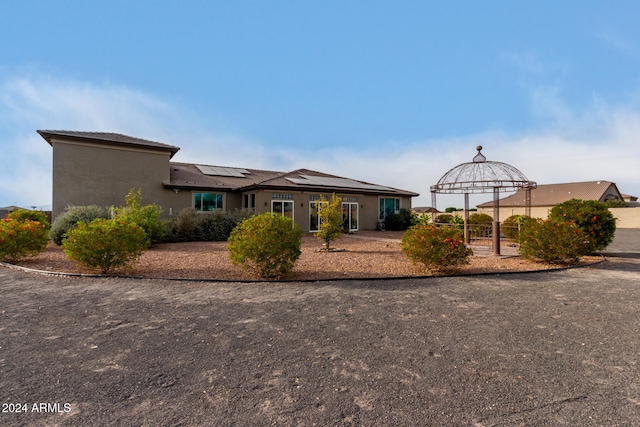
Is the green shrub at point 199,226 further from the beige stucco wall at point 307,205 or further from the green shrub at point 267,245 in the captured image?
the green shrub at point 267,245

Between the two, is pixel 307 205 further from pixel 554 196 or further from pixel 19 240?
pixel 554 196

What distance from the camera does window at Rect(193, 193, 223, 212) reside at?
66.4 feet

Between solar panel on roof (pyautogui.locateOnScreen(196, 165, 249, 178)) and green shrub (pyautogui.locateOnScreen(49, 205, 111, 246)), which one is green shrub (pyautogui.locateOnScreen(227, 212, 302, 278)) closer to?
green shrub (pyautogui.locateOnScreen(49, 205, 111, 246))

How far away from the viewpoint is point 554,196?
43.9 metres

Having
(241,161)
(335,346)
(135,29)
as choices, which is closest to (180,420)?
(335,346)

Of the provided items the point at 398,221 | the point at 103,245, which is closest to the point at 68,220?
the point at 103,245

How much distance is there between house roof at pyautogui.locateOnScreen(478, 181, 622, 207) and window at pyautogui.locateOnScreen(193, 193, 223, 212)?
3857cm

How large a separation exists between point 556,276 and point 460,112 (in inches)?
350

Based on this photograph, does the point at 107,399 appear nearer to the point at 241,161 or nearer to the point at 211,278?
the point at 211,278

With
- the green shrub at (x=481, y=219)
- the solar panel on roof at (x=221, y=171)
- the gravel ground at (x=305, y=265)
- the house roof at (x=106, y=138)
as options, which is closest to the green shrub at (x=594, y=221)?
the gravel ground at (x=305, y=265)

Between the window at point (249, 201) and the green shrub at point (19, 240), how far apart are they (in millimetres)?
10447

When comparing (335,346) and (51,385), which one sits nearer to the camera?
(51,385)

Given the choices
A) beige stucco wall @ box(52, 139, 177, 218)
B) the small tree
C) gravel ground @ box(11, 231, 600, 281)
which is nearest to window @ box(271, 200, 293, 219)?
beige stucco wall @ box(52, 139, 177, 218)

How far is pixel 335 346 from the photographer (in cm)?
375
